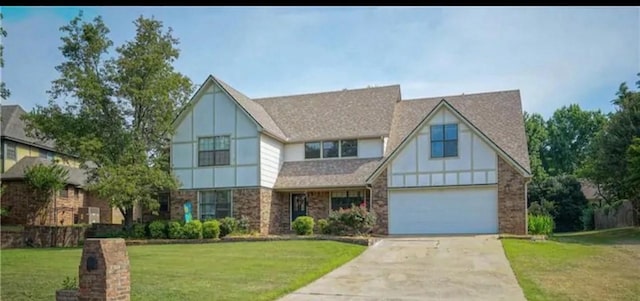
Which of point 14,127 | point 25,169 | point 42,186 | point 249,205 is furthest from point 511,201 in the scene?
point 14,127

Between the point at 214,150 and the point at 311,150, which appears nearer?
the point at 214,150

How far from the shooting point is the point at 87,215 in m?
33.1

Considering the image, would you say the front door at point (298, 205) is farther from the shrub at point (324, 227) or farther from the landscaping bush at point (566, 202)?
the landscaping bush at point (566, 202)

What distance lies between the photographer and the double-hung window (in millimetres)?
27516

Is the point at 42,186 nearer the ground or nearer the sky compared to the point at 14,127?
nearer the ground

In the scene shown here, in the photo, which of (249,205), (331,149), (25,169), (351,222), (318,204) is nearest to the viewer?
(351,222)

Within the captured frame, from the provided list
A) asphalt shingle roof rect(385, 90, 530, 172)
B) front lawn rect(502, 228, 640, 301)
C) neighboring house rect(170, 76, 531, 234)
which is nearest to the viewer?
front lawn rect(502, 228, 640, 301)

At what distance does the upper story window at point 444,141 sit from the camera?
25.6m

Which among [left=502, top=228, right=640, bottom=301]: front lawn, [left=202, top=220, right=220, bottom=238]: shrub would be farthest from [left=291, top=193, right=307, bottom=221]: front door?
[left=502, top=228, right=640, bottom=301]: front lawn

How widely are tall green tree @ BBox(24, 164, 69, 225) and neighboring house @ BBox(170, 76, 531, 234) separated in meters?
6.29

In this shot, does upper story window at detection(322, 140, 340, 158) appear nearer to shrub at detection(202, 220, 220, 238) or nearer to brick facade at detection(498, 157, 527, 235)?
shrub at detection(202, 220, 220, 238)

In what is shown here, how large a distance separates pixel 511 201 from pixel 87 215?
75.7ft

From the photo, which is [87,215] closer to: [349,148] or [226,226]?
[226,226]

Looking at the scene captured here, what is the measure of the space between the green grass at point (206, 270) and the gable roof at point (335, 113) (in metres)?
9.37
